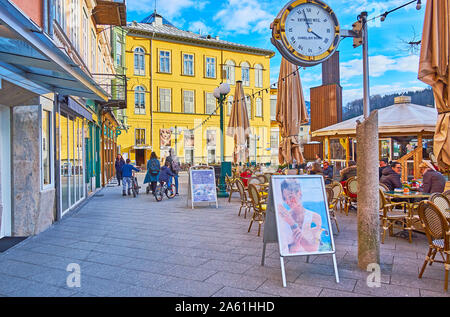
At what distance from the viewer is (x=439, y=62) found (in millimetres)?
4445

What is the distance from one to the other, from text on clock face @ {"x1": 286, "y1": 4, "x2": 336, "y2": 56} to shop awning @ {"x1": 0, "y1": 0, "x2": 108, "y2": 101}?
2774mm

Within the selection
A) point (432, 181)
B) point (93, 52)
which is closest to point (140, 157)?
point (93, 52)

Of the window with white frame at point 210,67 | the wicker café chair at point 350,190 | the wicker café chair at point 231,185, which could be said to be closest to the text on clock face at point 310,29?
the wicker café chair at point 350,190

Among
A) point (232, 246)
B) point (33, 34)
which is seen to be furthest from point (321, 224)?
point (33, 34)

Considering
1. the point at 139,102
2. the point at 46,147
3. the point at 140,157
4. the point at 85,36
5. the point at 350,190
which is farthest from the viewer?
the point at 140,157

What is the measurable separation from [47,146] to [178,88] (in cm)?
2928

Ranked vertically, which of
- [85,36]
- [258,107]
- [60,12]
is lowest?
[60,12]

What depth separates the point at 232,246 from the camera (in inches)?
217

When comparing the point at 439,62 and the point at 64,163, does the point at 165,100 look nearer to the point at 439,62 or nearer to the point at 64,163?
the point at 64,163

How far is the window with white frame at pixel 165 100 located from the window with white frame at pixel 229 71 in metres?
6.45

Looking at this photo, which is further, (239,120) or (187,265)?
(239,120)
